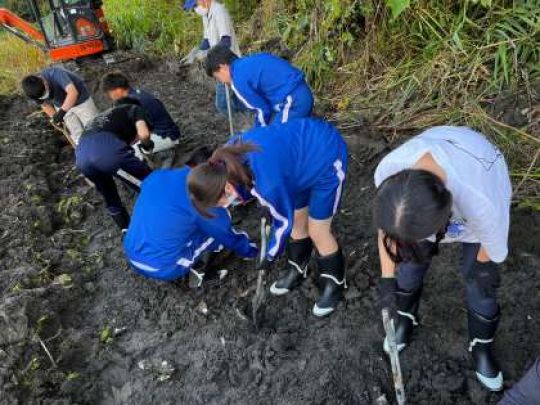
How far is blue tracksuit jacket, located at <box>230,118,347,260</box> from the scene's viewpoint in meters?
2.31

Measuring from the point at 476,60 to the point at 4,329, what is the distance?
13.7 ft

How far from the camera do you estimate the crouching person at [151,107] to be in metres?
4.44

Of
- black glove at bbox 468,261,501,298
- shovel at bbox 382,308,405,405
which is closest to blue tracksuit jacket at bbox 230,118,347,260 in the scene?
shovel at bbox 382,308,405,405

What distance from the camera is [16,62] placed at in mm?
10070

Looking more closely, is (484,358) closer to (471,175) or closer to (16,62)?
(471,175)

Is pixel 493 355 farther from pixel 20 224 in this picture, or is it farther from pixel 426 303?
pixel 20 224

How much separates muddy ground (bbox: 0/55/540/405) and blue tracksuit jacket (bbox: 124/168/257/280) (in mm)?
349

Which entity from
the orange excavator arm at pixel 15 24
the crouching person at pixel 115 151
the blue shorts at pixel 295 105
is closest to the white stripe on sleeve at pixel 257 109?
the blue shorts at pixel 295 105

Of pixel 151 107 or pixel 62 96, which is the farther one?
pixel 62 96

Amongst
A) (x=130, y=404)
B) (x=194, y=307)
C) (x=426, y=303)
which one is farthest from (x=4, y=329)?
(x=426, y=303)

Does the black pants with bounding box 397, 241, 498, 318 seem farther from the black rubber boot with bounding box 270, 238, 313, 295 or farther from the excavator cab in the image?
the excavator cab

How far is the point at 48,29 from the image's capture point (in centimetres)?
944

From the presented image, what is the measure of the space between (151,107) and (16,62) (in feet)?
22.5

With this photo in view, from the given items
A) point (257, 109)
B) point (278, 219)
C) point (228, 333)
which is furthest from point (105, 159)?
point (278, 219)
